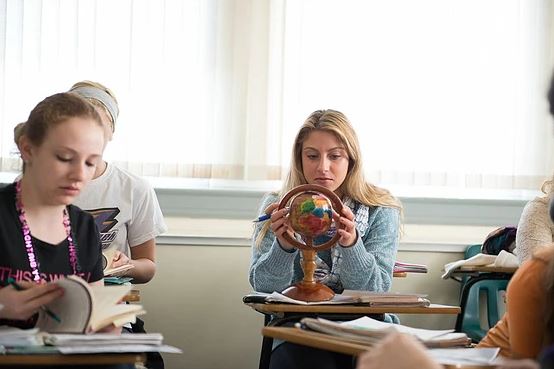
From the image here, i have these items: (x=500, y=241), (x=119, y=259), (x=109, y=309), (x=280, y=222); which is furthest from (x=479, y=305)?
(x=109, y=309)

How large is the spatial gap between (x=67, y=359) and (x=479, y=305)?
10.6 feet

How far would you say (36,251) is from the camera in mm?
A: 2557

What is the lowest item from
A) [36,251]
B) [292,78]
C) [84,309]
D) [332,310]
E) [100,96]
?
[332,310]

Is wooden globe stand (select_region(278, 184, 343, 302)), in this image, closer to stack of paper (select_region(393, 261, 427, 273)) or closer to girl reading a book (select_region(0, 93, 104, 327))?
stack of paper (select_region(393, 261, 427, 273))

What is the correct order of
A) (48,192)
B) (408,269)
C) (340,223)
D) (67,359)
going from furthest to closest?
1. (408,269)
2. (340,223)
3. (48,192)
4. (67,359)

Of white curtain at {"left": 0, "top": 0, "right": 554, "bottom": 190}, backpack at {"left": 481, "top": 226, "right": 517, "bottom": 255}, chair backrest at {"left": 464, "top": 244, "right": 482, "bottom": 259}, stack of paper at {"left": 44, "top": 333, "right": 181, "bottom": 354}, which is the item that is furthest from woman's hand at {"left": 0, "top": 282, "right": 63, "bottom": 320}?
chair backrest at {"left": 464, "top": 244, "right": 482, "bottom": 259}

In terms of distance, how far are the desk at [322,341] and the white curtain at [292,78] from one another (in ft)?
7.96

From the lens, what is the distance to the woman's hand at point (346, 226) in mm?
3553

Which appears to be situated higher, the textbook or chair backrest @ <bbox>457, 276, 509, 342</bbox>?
the textbook

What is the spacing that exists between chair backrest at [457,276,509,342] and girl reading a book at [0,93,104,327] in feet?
8.80

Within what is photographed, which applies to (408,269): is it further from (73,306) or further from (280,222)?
(73,306)

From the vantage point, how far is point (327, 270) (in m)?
3.87

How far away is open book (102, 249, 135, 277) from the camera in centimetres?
343

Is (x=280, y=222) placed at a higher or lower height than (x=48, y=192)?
lower
